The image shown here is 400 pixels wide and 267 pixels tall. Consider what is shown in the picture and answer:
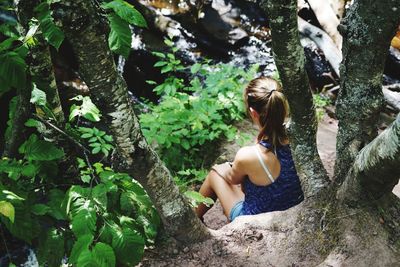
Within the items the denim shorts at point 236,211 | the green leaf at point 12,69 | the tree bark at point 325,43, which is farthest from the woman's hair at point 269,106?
the tree bark at point 325,43

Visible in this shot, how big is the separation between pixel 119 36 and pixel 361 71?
1383mm

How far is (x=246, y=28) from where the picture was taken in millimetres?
9031

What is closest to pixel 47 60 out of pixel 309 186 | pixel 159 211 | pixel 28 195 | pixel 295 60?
pixel 28 195

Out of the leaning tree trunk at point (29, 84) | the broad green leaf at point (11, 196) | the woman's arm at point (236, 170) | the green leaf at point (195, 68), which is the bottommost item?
the woman's arm at point (236, 170)

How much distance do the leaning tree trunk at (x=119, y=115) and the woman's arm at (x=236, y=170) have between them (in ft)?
2.34

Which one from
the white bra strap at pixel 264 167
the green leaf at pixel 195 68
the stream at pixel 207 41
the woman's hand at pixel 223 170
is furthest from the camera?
the stream at pixel 207 41

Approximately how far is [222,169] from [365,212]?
4.92ft

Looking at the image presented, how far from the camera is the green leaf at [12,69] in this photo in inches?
77.1

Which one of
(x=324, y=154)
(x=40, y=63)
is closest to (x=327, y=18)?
(x=324, y=154)

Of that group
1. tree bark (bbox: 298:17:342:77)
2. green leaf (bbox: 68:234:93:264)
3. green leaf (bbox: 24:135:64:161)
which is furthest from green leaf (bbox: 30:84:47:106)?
tree bark (bbox: 298:17:342:77)

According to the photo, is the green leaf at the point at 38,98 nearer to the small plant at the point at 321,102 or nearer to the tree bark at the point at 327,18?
the small plant at the point at 321,102

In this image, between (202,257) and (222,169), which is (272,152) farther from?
(202,257)

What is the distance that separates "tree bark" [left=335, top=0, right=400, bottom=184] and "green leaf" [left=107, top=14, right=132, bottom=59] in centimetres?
128

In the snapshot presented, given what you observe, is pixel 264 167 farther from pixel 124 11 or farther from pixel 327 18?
pixel 327 18
